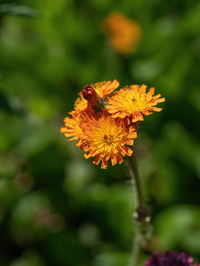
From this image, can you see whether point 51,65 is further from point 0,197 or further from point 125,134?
point 125,134

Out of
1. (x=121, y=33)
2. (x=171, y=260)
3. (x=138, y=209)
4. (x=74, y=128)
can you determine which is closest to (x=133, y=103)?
(x=74, y=128)

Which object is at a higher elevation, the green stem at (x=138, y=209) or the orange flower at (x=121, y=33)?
the orange flower at (x=121, y=33)

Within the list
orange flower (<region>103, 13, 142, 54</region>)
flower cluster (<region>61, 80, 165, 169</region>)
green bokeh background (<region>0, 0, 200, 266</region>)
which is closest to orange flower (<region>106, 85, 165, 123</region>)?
flower cluster (<region>61, 80, 165, 169</region>)

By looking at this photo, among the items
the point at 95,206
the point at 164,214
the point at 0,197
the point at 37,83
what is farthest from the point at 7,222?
the point at 37,83

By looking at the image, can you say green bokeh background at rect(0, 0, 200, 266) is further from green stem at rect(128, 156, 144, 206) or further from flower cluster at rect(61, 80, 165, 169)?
flower cluster at rect(61, 80, 165, 169)

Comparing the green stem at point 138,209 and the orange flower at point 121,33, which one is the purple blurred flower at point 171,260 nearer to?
the green stem at point 138,209

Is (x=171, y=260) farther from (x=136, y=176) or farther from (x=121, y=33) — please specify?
(x=121, y=33)

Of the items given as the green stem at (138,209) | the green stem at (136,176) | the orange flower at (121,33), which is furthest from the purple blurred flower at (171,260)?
the orange flower at (121,33)
